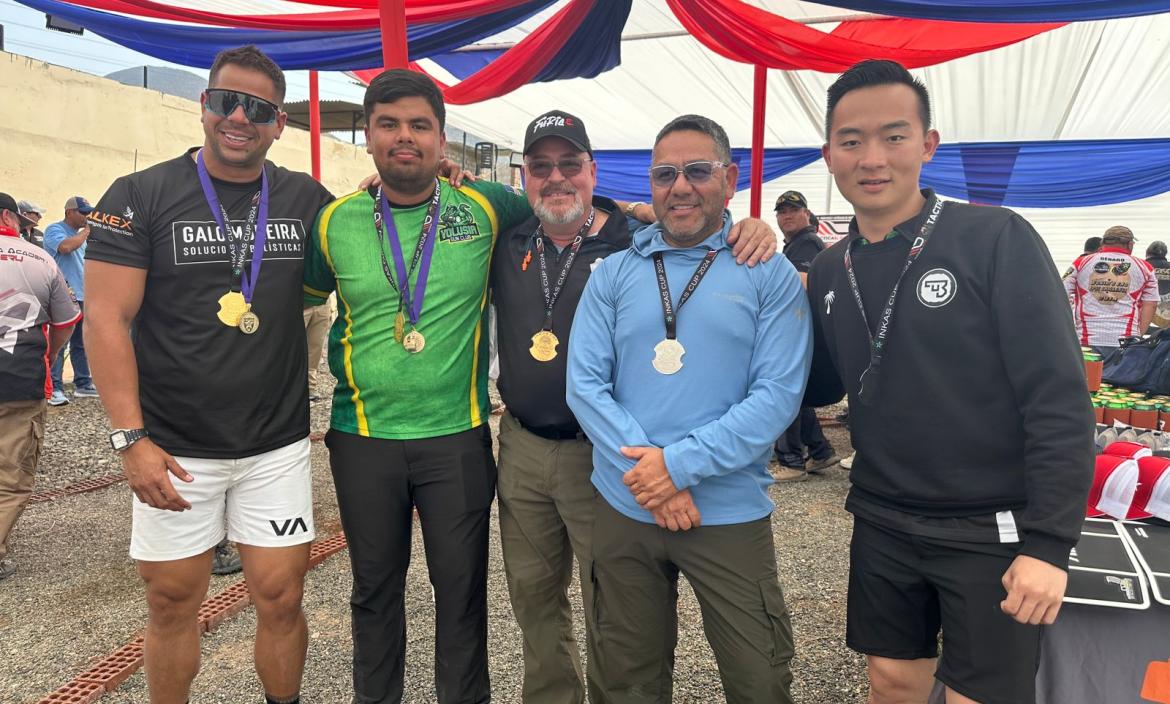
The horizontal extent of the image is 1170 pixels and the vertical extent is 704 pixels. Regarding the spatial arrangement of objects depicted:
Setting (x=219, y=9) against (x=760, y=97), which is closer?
(x=219, y=9)

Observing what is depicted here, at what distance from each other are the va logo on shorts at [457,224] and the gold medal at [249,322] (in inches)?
25.6

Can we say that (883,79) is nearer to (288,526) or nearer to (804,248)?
(288,526)

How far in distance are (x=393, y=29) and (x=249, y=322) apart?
1990 mm

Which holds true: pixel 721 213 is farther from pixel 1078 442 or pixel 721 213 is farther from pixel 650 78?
pixel 650 78

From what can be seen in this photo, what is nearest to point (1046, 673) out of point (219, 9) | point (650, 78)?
point (219, 9)

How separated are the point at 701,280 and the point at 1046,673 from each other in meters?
1.44

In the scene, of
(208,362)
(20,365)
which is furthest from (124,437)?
(20,365)

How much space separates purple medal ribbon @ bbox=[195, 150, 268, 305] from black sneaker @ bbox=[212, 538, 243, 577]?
83.6 inches

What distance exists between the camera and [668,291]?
2.04 m

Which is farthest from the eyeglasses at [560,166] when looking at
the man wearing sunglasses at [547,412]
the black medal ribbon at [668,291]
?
the black medal ribbon at [668,291]

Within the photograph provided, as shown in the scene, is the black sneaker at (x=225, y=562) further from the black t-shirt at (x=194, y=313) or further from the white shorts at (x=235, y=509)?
the black t-shirt at (x=194, y=313)

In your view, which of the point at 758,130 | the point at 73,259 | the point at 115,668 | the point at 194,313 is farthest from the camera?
the point at 73,259

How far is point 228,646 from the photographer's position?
2977 millimetres

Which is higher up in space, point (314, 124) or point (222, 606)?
point (314, 124)
